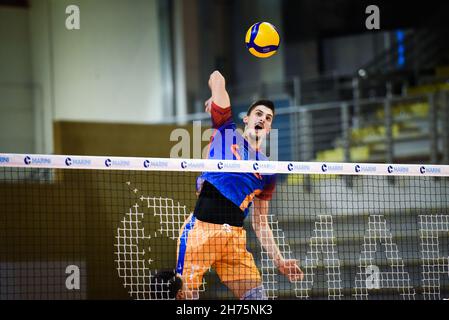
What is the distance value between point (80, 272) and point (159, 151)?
2733 mm

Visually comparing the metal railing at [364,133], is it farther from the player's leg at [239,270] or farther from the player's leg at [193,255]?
the player's leg at [193,255]

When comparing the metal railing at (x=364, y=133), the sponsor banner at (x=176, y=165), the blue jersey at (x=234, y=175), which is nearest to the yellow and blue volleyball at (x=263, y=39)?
the blue jersey at (x=234, y=175)

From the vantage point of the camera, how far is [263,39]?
25.4 ft

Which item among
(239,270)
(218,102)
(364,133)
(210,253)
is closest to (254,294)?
(239,270)

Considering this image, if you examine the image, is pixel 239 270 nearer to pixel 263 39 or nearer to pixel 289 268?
pixel 289 268

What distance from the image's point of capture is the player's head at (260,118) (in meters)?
7.79

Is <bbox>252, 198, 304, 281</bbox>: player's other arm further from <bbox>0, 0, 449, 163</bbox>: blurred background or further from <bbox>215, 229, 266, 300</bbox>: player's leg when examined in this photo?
<bbox>0, 0, 449, 163</bbox>: blurred background

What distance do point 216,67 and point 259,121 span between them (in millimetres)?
10406

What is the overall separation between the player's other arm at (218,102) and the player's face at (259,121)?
26 cm

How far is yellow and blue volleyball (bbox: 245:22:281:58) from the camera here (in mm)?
7718

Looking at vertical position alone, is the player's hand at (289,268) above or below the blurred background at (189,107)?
below

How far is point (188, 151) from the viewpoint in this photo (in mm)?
12383

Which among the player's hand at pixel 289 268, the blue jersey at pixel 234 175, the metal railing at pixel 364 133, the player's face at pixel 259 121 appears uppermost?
the metal railing at pixel 364 133
